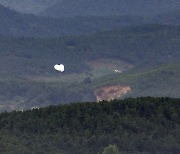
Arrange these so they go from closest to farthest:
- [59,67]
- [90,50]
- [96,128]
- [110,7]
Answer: [96,128]
[59,67]
[90,50]
[110,7]

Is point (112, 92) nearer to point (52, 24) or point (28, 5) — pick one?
point (52, 24)

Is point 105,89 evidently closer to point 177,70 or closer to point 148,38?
point 177,70

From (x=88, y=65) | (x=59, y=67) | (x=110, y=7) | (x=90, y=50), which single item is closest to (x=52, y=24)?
(x=110, y=7)

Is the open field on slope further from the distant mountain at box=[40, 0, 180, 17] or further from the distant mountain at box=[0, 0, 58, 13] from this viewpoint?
the distant mountain at box=[0, 0, 58, 13]

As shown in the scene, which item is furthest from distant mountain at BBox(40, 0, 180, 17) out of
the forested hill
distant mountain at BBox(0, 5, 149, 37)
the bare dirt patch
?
the forested hill

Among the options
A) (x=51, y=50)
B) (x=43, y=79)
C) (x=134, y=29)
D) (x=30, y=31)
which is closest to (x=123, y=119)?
(x=43, y=79)
